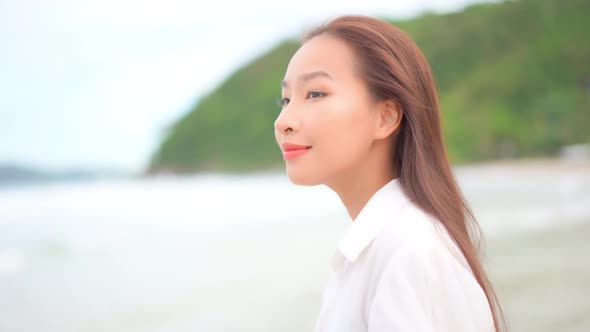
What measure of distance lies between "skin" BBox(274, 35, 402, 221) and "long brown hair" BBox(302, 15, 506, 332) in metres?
0.02

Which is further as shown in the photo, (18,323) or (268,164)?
(268,164)

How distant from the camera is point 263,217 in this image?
6262 millimetres

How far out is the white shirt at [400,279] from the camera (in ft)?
2.11

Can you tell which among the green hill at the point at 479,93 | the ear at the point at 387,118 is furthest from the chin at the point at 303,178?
the green hill at the point at 479,93

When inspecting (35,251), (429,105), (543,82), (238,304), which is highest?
(543,82)

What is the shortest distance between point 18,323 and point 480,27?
366 inches

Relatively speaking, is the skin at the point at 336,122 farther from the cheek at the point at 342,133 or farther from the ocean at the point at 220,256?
the ocean at the point at 220,256

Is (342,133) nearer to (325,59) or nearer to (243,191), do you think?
(325,59)

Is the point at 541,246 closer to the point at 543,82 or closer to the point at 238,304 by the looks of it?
the point at 238,304

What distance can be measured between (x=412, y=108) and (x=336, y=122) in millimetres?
113

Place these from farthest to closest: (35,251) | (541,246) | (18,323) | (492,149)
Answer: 1. (492,149)
2. (35,251)
3. (541,246)
4. (18,323)

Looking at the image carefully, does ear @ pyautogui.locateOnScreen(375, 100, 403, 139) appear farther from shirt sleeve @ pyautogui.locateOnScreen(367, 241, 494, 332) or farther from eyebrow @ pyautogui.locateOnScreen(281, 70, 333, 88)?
shirt sleeve @ pyautogui.locateOnScreen(367, 241, 494, 332)

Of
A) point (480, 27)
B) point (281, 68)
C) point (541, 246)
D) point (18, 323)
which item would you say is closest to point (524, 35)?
point (480, 27)

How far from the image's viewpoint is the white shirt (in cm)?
64
